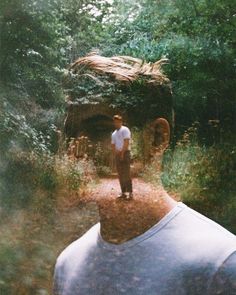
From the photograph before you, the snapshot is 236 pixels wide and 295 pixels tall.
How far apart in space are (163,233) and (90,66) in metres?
0.45

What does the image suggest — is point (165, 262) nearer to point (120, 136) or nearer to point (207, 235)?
point (207, 235)

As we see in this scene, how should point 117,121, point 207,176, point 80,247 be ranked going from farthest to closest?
1. point 207,176
2. point 117,121
3. point 80,247

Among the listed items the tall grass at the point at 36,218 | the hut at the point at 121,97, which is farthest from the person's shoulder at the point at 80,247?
the tall grass at the point at 36,218

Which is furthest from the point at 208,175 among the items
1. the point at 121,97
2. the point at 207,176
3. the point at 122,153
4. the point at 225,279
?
the point at 225,279

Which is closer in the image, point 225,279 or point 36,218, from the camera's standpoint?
point 225,279

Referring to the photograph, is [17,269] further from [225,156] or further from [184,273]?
[184,273]

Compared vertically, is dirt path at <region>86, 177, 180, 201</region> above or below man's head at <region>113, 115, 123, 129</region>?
below

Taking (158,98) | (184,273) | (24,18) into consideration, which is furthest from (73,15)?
(184,273)

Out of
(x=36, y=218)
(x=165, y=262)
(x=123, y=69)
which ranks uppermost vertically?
(x=123, y=69)

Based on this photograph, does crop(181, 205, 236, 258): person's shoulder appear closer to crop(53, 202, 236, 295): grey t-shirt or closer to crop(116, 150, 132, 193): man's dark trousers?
crop(53, 202, 236, 295): grey t-shirt

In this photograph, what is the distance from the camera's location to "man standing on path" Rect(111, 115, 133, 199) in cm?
122

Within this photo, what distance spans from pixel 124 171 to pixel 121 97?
206mm

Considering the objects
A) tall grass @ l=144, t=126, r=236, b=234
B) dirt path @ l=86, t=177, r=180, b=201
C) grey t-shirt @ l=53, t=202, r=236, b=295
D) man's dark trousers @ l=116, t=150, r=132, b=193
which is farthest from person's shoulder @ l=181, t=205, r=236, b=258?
tall grass @ l=144, t=126, r=236, b=234

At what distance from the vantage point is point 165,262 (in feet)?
3.06
